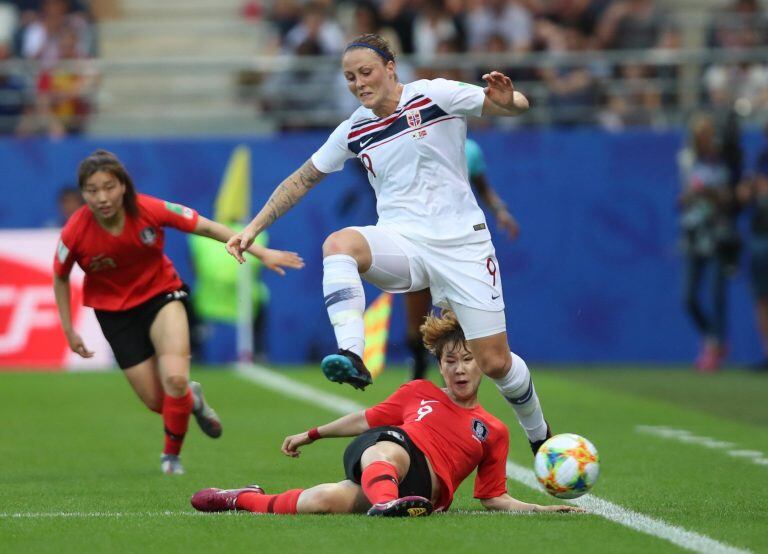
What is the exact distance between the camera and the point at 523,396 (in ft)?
27.6

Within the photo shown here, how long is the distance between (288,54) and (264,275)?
10.1 ft

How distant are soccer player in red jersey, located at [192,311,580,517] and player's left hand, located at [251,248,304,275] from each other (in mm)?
970

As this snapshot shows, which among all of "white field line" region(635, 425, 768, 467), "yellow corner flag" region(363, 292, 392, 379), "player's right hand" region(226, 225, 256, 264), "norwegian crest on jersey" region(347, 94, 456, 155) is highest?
"norwegian crest on jersey" region(347, 94, 456, 155)

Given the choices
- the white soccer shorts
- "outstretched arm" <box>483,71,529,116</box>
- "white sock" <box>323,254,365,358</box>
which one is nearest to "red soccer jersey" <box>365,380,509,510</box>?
"white sock" <box>323,254,365,358</box>

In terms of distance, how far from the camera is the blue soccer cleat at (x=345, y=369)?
23.7 ft

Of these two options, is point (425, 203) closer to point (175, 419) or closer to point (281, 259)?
point (281, 259)

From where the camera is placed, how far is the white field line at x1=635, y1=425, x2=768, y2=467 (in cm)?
1061

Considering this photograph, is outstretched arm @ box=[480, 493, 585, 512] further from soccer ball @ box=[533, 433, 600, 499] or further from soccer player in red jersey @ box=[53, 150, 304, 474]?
soccer player in red jersey @ box=[53, 150, 304, 474]

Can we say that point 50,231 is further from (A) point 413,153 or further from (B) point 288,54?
(A) point 413,153

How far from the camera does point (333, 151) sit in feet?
28.0

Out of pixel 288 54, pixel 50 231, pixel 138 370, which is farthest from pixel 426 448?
pixel 288 54

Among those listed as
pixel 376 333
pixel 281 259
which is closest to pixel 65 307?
pixel 281 259

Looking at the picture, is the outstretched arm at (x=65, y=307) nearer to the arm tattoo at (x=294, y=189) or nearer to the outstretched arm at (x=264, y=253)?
the outstretched arm at (x=264, y=253)

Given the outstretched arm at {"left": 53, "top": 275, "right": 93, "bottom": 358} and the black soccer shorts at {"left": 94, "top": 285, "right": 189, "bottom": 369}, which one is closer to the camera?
the outstretched arm at {"left": 53, "top": 275, "right": 93, "bottom": 358}
